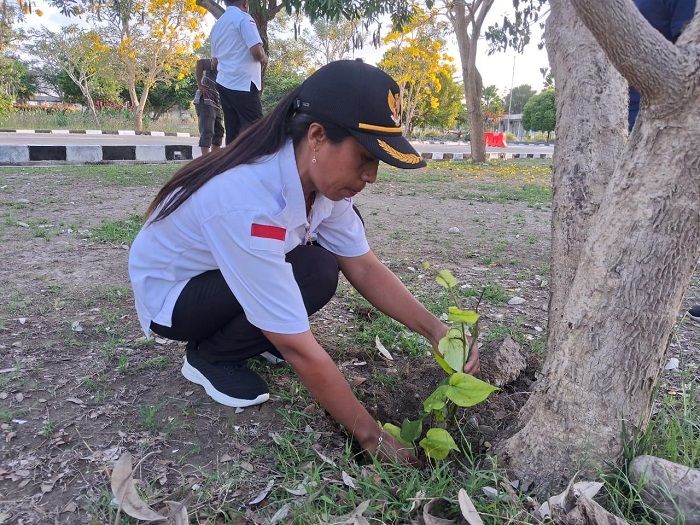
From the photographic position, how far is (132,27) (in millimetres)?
19312

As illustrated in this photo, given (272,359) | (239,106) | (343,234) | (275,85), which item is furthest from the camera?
(275,85)

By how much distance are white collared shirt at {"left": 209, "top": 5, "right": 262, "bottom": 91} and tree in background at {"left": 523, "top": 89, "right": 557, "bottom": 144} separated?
37.7m

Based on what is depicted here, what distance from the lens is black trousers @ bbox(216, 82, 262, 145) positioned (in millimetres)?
4883

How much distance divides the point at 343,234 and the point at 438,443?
773 mm

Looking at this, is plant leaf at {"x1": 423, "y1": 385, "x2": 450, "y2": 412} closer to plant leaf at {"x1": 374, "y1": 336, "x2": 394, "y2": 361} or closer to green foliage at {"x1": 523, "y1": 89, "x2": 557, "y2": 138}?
plant leaf at {"x1": 374, "y1": 336, "x2": 394, "y2": 361}

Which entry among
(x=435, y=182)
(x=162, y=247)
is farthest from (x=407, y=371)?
(x=435, y=182)

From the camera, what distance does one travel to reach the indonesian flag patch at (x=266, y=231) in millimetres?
1398

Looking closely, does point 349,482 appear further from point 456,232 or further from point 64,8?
point 64,8

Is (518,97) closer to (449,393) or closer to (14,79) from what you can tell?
(14,79)

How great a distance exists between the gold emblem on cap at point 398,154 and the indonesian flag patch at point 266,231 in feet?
1.08

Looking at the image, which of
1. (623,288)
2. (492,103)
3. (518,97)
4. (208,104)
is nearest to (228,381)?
(623,288)

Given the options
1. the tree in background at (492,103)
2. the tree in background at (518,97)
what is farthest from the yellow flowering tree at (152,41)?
the tree in background at (518,97)

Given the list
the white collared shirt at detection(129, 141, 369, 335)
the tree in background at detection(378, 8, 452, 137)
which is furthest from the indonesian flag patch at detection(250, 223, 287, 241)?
the tree in background at detection(378, 8, 452, 137)

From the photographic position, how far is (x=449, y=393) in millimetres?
1308
